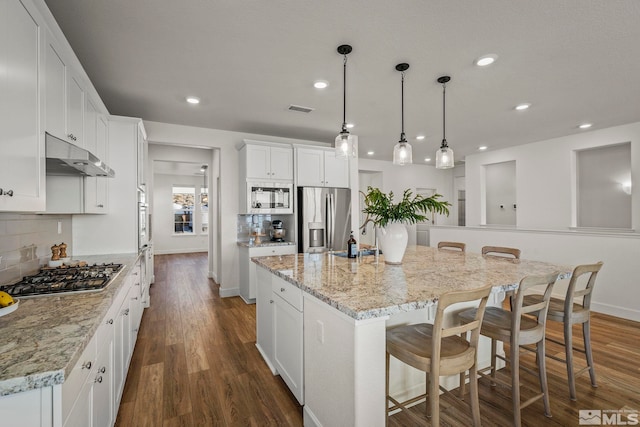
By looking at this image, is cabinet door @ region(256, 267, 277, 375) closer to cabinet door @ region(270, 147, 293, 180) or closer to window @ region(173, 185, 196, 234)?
cabinet door @ region(270, 147, 293, 180)

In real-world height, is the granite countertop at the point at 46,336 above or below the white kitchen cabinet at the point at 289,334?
above

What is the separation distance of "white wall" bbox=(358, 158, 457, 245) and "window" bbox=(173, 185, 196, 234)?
6272mm

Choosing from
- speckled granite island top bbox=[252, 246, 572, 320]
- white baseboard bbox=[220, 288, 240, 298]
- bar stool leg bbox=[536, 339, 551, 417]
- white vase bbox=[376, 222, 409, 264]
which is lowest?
white baseboard bbox=[220, 288, 240, 298]

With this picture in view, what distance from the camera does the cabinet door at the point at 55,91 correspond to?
1.56m

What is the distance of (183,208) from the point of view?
10359mm

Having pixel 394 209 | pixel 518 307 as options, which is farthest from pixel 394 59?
pixel 518 307

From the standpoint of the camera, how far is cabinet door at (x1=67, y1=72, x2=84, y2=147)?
6.16 feet

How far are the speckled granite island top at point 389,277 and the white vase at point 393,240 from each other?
0.29 ft

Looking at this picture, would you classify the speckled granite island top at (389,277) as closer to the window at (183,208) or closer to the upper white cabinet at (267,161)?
the upper white cabinet at (267,161)

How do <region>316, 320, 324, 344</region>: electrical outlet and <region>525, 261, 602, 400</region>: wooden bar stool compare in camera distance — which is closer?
<region>316, 320, 324, 344</region>: electrical outlet

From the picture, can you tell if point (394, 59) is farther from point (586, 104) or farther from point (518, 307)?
point (586, 104)

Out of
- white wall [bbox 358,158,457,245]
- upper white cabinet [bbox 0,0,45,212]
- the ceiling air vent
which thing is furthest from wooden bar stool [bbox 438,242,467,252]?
white wall [bbox 358,158,457,245]

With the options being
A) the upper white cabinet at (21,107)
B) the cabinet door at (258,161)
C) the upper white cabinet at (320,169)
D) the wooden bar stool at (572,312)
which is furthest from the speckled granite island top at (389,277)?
the upper white cabinet at (320,169)

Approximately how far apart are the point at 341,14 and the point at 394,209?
1450 mm
